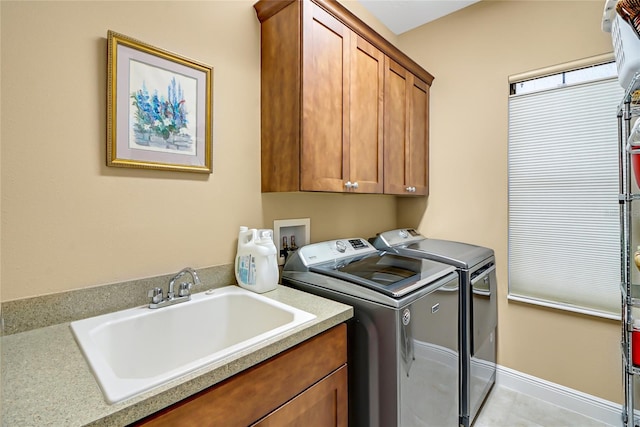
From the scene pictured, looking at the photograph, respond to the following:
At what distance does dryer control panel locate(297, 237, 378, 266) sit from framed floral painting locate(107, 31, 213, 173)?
661mm

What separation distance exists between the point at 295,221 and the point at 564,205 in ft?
5.70

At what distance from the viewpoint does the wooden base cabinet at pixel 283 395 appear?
75 cm

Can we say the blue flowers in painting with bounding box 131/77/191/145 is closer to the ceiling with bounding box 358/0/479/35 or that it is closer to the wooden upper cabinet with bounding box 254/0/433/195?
the wooden upper cabinet with bounding box 254/0/433/195

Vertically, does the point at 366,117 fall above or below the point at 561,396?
above

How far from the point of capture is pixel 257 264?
4.52ft

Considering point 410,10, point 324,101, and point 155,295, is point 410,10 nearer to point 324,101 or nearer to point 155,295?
point 324,101

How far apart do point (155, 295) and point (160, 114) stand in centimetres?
75

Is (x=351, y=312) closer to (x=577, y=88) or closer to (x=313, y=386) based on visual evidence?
(x=313, y=386)

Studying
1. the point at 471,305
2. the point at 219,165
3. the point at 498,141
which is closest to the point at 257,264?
the point at 219,165

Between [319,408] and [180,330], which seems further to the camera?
[180,330]

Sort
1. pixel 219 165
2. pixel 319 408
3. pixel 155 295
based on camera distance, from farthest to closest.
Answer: pixel 219 165 < pixel 155 295 < pixel 319 408

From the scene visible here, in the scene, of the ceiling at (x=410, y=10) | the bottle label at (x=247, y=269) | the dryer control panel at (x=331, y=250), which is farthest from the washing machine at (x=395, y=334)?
the ceiling at (x=410, y=10)

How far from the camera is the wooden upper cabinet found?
1458mm

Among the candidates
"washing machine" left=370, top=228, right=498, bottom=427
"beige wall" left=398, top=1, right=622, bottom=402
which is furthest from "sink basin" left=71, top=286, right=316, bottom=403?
"beige wall" left=398, top=1, right=622, bottom=402
